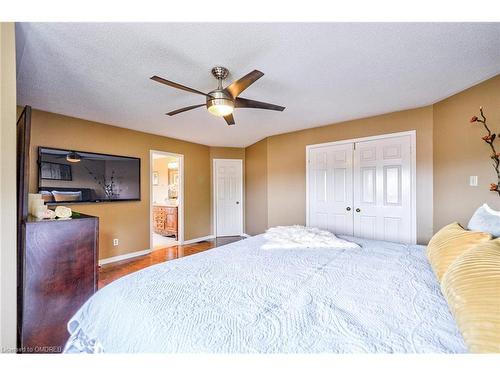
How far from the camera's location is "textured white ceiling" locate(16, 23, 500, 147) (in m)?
1.50

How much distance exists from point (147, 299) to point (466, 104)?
11.3 ft

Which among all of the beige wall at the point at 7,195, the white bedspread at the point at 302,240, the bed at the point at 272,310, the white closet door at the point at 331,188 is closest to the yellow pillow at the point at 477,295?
the bed at the point at 272,310

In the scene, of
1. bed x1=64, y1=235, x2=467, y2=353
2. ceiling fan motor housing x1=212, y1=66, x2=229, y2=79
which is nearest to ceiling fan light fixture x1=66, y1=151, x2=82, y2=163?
ceiling fan motor housing x1=212, y1=66, x2=229, y2=79

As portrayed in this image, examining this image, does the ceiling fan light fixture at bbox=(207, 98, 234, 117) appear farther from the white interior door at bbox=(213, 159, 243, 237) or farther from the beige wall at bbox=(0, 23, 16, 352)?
the white interior door at bbox=(213, 159, 243, 237)

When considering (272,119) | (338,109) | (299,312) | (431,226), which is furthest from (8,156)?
(431,226)

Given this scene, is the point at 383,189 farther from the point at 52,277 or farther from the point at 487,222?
the point at 52,277

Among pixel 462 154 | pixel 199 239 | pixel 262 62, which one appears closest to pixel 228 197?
pixel 199 239

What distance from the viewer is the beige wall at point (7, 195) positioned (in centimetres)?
112

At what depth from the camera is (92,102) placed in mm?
2672

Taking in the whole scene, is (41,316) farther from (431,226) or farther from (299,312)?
(431,226)

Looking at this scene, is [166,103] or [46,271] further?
[166,103]

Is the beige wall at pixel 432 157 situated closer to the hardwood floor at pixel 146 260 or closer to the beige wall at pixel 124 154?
the hardwood floor at pixel 146 260

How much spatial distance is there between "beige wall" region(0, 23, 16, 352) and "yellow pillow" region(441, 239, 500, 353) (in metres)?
2.02

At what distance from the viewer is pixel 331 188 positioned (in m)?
3.66
